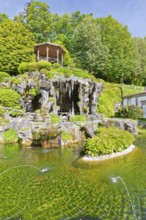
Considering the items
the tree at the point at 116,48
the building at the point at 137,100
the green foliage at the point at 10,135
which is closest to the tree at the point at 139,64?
the tree at the point at 116,48

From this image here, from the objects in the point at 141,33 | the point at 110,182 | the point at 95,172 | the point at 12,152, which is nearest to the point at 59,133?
the point at 12,152

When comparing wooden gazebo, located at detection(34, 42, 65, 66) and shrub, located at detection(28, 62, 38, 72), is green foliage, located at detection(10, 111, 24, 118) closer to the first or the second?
shrub, located at detection(28, 62, 38, 72)

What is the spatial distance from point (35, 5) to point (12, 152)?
40.8m

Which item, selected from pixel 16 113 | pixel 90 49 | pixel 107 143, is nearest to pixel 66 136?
pixel 107 143

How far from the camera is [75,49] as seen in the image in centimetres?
4744

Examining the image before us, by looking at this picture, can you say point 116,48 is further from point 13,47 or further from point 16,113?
point 16,113

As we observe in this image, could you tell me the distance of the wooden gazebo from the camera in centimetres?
3333

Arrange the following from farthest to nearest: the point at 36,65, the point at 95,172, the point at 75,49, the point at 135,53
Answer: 1. the point at 135,53
2. the point at 75,49
3. the point at 36,65
4. the point at 95,172

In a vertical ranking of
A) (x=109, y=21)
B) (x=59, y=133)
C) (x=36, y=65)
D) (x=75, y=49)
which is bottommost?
(x=59, y=133)

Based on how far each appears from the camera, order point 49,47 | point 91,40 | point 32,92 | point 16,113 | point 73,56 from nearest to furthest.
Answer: point 16,113, point 32,92, point 49,47, point 91,40, point 73,56

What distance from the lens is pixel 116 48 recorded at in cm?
4784

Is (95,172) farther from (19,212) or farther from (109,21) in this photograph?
(109,21)

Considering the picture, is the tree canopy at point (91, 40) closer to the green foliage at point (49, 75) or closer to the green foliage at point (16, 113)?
the green foliage at point (49, 75)

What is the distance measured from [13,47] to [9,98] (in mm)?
12166
